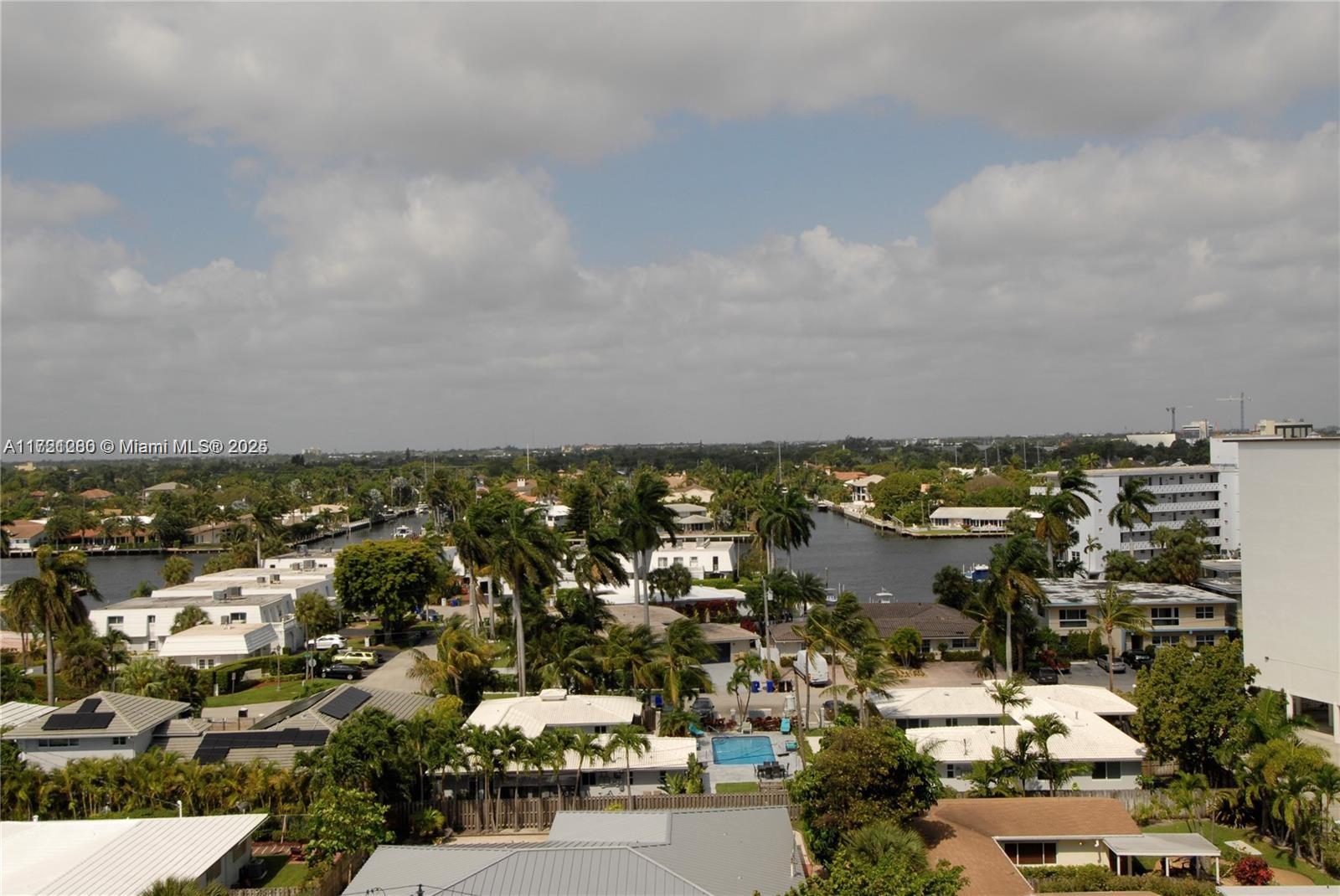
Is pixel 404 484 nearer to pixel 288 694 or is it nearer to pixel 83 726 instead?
pixel 288 694

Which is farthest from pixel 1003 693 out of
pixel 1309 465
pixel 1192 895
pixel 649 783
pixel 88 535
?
pixel 88 535

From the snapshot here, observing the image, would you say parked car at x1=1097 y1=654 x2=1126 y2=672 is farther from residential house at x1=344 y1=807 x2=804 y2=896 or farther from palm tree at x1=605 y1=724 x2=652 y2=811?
residential house at x1=344 y1=807 x2=804 y2=896

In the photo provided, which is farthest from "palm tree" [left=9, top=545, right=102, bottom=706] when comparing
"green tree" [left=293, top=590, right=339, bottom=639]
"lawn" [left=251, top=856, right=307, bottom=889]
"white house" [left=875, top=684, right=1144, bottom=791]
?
"white house" [left=875, top=684, right=1144, bottom=791]

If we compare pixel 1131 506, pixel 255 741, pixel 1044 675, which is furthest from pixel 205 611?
pixel 1131 506

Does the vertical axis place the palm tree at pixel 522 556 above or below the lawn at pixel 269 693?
above

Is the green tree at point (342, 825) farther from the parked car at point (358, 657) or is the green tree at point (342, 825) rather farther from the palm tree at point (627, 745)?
the parked car at point (358, 657)

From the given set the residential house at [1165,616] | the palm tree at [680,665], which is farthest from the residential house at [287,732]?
the residential house at [1165,616]

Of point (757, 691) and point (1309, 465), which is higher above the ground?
point (1309, 465)
